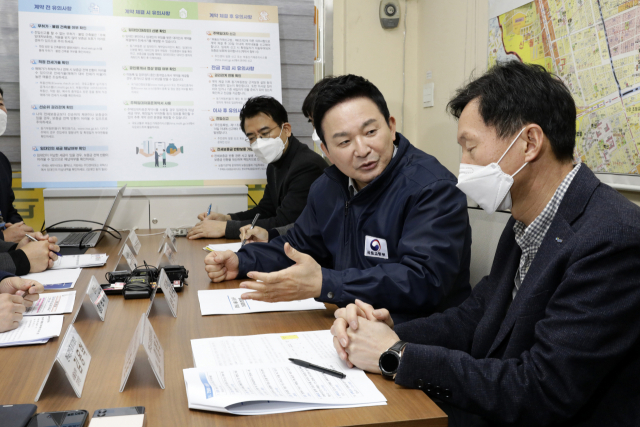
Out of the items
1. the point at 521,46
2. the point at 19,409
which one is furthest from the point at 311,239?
the point at 521,46

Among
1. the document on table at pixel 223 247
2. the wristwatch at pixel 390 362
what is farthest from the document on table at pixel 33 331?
the document on table at pixel 223 247

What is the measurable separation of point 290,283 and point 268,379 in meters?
0.40

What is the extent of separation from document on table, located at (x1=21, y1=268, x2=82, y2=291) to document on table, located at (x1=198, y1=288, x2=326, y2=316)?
0.48 m

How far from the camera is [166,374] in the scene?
0.95m

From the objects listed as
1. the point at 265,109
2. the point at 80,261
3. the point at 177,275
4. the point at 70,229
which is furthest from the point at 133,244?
the point at 265,109

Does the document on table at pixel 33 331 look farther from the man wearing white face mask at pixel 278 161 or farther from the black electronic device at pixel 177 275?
the man wearing white face mask at pixel 278 161

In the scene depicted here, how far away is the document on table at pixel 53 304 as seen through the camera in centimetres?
131

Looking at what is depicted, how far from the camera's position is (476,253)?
180 cm

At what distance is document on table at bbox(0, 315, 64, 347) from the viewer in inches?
43.5

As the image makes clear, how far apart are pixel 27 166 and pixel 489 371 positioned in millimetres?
2962

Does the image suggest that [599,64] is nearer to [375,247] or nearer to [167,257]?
[375,247]

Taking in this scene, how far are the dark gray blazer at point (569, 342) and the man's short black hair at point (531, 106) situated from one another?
89 millimetres

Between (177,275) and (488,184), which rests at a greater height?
(488,184)

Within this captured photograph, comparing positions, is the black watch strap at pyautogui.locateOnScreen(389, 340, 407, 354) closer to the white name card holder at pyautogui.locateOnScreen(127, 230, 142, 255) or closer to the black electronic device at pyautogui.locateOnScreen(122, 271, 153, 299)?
the black electronic device at pyautogui.locateOnScreen(122, 271, 153, 299)
